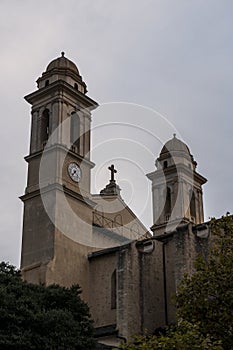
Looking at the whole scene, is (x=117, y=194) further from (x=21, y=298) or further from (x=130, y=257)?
(x=21, y=298)

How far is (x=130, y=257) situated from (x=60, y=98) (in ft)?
36.7

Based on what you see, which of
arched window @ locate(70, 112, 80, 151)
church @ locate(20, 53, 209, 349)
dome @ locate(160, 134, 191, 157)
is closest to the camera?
church @ locate(20, 53, 209, 349)

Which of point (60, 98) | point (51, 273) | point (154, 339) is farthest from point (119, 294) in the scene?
point (154, 339)

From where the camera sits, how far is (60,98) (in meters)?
36.4

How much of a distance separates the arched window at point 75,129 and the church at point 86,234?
0.19 feet

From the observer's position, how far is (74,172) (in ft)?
116

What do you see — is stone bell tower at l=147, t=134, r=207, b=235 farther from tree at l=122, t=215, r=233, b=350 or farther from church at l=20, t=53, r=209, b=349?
tree at l=122, t=215, r=233, b=350

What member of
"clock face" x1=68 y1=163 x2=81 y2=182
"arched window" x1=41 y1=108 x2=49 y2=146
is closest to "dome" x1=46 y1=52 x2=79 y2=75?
"arched window" x1=41 y1=108 x2=49 y2=146

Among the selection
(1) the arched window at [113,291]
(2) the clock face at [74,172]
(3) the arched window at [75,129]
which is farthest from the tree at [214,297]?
(3) the arched window at [75,129]

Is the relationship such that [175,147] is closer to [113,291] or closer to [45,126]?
[45,126]

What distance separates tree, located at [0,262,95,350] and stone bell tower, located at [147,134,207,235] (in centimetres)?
1860

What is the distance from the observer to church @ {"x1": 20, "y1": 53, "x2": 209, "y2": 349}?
29.5 metres

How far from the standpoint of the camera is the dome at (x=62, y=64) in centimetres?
3827

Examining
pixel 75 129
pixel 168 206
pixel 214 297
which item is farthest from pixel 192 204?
pixel 214 297
